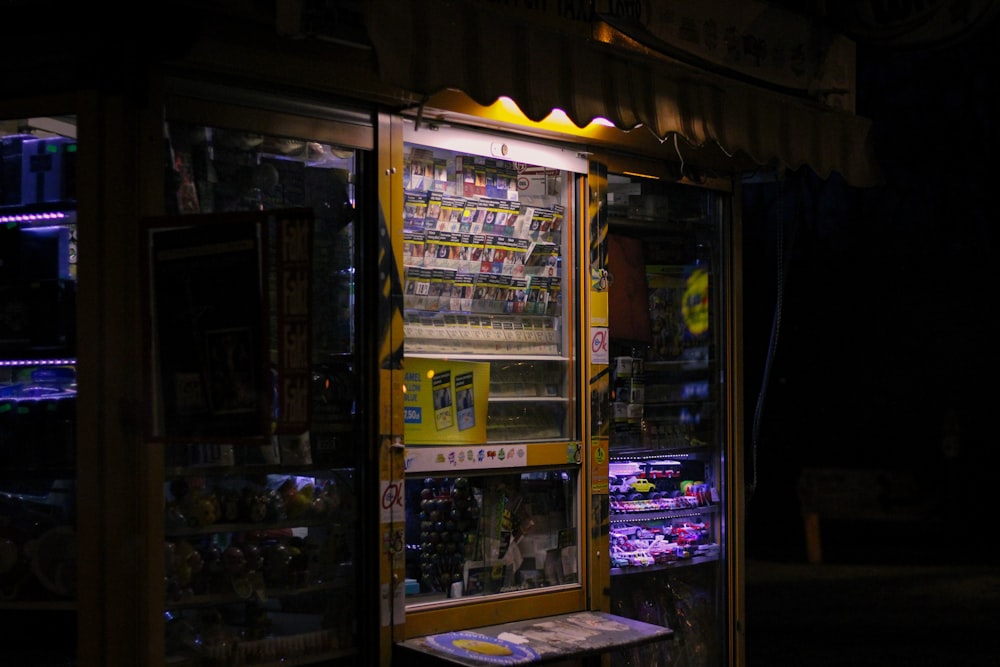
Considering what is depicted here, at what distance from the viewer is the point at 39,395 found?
4082 millimetres

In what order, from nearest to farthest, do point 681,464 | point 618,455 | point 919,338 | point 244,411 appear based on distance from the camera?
point 244,411 → point 618,455 → point 681,464 → point 919,338

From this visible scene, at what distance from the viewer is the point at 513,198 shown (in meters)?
5.32

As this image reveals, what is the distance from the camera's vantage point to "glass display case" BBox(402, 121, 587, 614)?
15.9ft

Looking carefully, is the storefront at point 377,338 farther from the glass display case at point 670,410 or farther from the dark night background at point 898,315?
the dark night background at point 898,315

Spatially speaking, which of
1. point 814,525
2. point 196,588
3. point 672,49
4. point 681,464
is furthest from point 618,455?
point 814,525

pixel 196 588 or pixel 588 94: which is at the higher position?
pixel 588 94

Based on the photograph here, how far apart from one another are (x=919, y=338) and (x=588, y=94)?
13.8 meters

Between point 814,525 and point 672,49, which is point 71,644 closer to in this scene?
point 672,49

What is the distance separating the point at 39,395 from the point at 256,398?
131 cm

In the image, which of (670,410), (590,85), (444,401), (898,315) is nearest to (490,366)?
(444,401)

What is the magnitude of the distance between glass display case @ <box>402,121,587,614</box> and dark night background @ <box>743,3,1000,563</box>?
1023cm

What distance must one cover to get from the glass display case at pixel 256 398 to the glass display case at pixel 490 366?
0.45 metres

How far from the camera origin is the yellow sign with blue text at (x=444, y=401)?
4.75 meters

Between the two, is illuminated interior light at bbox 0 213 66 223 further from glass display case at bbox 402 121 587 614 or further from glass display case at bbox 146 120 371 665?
glass display case at bbox 402 121 587 614
